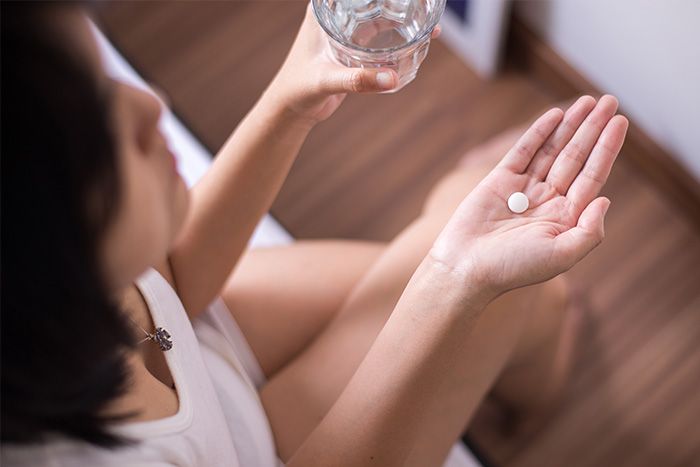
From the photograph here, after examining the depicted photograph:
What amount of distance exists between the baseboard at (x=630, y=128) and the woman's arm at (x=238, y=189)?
27.9 inches

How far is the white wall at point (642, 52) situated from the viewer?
3.81 ft

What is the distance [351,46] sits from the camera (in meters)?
0.77

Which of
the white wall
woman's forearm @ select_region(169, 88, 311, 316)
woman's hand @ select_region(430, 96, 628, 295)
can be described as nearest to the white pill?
woman's hand @ select_region(430, 96, 628, 295)

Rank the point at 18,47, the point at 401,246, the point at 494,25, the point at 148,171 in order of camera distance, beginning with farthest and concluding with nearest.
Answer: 1. the point at 494,25
2. the point at 401,246
3. the point at 148,171
4. the point at 18,47

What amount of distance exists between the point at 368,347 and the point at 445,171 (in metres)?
0.62

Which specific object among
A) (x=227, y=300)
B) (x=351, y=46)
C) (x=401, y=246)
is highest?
(x=351, y=46)

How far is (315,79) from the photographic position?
0.81m

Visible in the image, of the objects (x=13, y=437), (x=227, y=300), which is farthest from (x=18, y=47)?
(x=227, y=300)

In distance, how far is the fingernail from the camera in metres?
0.74

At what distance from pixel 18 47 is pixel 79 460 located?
345 millimetres

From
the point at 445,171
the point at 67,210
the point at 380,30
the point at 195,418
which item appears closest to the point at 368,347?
the point at 195,418

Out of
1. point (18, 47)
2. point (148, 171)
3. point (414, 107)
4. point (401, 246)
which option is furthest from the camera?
point (414, 107)

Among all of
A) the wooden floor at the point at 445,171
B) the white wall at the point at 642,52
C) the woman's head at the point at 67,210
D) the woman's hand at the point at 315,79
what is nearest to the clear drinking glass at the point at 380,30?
the woman's hand at the point at 315,79

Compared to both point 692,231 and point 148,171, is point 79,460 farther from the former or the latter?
point 692,231
